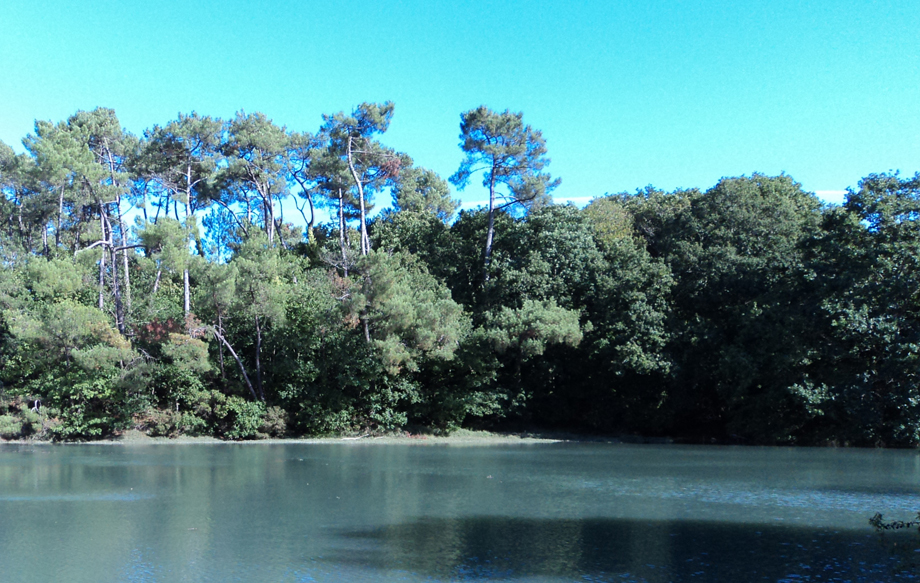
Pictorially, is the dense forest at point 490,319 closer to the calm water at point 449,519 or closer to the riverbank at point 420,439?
the riverbank at point 420,439

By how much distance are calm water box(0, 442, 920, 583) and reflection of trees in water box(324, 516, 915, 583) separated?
0.04 m

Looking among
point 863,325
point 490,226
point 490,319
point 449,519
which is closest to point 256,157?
point 490,226

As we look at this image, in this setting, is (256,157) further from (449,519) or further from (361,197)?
(449,519)

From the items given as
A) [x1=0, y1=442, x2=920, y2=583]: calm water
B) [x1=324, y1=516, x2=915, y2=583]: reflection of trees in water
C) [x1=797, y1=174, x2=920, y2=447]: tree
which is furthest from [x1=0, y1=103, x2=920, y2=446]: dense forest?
[x1=324, y1=516, x2=915, y2=583]: reflection of trees in water

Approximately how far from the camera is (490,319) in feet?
120

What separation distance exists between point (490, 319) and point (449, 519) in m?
21.3

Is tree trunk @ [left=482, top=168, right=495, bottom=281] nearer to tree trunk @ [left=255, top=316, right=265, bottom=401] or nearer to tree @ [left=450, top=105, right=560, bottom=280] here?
tree @ [left=450, top=105, right=560, bottom=280]

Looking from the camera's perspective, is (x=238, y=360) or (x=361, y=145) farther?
(x=361, y=145)

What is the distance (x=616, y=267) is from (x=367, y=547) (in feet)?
89.8

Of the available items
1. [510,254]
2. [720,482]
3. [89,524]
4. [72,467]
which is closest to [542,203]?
[510,254]

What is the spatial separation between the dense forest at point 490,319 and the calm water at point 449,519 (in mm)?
A: 6342

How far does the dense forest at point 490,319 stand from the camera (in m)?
32.0

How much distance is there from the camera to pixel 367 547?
12.9 meters

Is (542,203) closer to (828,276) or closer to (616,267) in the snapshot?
(616,267)
